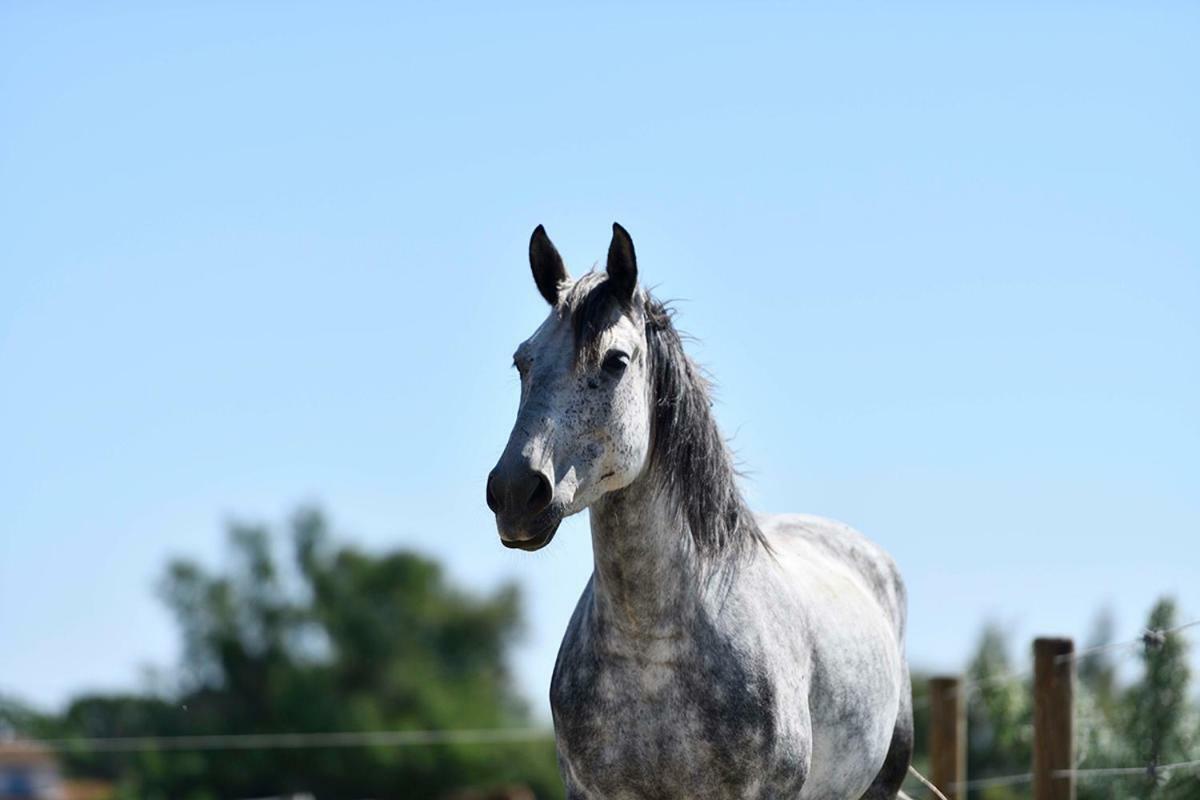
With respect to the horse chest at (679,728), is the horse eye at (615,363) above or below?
above

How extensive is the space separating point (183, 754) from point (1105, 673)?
71.0 feet

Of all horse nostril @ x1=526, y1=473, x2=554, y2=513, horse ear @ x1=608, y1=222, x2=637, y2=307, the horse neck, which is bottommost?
the horse neck

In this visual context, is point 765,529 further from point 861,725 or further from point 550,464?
point 550,464

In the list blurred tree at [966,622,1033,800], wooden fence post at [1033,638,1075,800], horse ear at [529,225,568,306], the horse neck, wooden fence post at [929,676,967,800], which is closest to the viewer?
the horse neck

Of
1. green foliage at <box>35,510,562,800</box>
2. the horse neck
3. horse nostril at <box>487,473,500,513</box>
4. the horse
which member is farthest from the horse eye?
green foliage at <box>35,510,562,800</box>

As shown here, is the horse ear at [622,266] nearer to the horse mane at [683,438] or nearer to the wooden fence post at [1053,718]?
the horse mane at [683,438]

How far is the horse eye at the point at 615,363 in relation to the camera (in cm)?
418

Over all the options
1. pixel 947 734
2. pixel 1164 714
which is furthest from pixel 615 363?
pixel 947 734

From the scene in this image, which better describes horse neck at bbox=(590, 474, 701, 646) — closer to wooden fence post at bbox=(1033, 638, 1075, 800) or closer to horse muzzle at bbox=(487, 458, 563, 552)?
horse muzzle at bbox=(487, 458, 563, 552)

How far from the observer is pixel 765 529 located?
5.62 meters

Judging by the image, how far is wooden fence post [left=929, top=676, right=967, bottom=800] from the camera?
8.23 m

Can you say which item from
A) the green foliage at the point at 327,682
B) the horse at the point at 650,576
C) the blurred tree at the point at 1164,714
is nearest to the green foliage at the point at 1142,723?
the blurred tree at the point at 1164,714

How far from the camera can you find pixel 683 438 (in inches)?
175

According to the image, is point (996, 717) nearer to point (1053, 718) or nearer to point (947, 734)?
point (947, 734)
